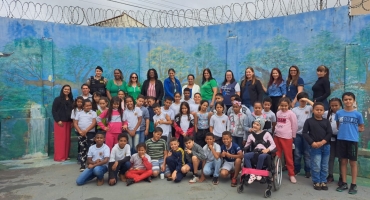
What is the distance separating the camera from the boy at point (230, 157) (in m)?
4.52

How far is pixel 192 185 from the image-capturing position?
14.9 feet

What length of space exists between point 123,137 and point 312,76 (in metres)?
3.58

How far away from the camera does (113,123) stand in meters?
5.39

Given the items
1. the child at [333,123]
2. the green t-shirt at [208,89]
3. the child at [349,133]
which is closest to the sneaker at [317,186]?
the child at [349,133]

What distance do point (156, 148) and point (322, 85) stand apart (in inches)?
118

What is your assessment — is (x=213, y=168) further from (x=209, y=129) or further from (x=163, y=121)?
(x=163, y=121)

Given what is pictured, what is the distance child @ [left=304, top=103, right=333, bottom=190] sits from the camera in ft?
14.1

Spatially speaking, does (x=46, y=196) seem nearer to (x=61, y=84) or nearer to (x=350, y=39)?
(x=61, y=84)

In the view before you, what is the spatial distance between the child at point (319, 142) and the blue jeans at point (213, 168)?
4.46ft

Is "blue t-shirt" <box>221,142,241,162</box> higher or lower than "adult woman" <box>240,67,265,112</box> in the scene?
lower

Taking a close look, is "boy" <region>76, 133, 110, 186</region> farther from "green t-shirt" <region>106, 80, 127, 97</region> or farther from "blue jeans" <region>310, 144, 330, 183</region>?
"blue jeans" <region>310, 144, 330, 183</region>

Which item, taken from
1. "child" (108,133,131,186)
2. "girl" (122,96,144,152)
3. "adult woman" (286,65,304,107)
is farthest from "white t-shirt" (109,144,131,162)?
"adult woman" (286,65,304,107)

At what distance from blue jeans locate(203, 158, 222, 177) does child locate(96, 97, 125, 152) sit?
1.75 m

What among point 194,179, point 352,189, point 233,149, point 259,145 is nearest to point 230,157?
point 233,149
